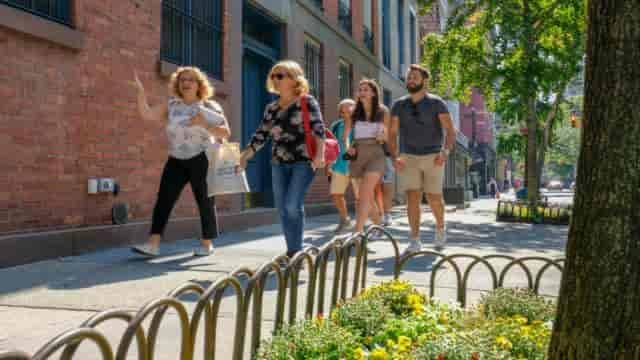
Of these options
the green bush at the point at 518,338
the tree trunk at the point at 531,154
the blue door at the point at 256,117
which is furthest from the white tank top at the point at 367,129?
the tree trunk at the point at 531,154

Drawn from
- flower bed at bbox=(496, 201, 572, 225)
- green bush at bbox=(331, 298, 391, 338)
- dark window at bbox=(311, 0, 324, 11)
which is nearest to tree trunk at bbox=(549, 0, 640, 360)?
green bush at bbox=(331, 298, 391, 338)

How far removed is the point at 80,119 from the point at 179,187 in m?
1.37

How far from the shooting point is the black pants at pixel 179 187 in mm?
6457

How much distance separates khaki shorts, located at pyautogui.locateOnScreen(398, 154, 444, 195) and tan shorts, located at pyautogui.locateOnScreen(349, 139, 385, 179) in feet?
2.49

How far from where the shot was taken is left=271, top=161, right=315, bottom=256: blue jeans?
19.3 feet

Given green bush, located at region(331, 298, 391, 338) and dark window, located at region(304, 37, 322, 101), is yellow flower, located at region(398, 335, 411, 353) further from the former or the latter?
dark window, located at region(304, 37, 322, 101)

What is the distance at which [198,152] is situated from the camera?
6520 mm

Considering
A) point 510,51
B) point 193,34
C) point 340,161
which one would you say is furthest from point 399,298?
point 510,51

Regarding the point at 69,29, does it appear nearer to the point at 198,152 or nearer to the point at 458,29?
the point at 198,152

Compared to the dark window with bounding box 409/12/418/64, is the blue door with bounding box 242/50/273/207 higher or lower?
lower

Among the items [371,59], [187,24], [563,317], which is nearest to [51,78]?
[187,24]

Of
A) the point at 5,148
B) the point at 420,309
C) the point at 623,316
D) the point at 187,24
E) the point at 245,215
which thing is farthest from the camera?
the point at 245,215

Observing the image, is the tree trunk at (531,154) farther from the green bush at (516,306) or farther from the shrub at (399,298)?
the shrub at (399,298)

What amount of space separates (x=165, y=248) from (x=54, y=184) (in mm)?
1533
